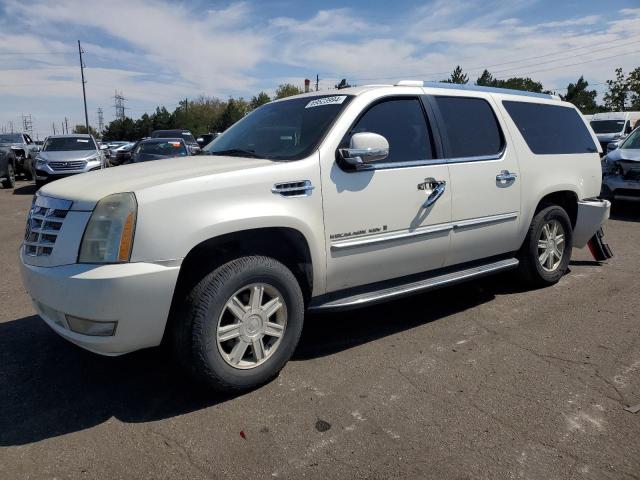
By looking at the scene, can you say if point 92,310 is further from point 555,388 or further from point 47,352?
point 555,388

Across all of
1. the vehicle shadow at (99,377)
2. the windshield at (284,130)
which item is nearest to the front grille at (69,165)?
the vehicle shadow at (99,377)

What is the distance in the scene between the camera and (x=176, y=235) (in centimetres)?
267

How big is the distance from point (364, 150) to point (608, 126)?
1968 centimetres

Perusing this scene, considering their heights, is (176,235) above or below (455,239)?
above

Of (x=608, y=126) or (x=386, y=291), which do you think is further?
(x=608, y=126)

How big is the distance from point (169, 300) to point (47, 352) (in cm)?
155

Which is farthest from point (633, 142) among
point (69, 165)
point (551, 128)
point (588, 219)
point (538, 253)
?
point (69, 165)

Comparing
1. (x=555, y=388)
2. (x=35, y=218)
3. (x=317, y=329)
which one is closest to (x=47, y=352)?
(x=35, y=218)

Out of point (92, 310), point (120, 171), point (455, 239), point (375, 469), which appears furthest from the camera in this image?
point (455, 239)

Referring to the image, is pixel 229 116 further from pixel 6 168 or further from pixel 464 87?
pixel 464 87

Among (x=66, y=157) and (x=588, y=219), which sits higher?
(x=66, y=157)

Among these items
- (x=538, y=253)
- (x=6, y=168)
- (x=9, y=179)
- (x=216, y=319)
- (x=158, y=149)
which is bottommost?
(x=9, y=179)

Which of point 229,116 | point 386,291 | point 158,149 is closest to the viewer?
point 386,291

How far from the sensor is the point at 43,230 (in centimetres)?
290
